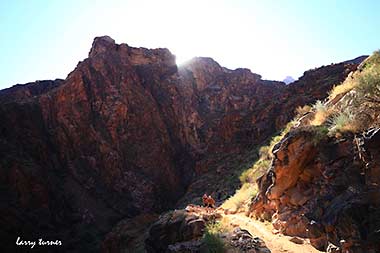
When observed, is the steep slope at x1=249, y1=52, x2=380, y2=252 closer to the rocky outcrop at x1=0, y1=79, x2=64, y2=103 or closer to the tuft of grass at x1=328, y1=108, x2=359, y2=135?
the tuft of grass at x1=328, y1=108, x2=359, y2=135

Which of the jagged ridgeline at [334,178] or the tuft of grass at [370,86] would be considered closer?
the jagged ridgeline at [334,178]

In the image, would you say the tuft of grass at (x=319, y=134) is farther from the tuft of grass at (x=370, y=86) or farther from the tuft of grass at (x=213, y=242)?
the tuft of grass at (x=213, y=242)

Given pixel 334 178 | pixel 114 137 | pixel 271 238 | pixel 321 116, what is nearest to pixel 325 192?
pixel 334 178

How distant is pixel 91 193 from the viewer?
4044 centimetres

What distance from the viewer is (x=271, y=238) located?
9.00 meters

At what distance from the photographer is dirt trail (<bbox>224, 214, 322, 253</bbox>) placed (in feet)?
26.0

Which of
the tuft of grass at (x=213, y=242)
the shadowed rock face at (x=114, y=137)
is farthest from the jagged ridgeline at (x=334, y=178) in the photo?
the shadowed rock face at (x=114, y=137)

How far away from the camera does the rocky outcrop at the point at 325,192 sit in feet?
22.2

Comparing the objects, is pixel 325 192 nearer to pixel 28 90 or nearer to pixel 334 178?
pixel 334 178

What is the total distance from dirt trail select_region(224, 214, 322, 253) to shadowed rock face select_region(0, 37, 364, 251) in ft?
76.2

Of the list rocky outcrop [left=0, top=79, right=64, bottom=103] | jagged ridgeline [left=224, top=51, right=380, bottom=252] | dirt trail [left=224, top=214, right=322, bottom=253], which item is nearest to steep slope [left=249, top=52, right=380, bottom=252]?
jagged ridgeline [left=224, top=51, right=380, bottom=252]

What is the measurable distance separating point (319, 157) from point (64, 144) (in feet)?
131

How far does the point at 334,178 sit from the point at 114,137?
38.3m

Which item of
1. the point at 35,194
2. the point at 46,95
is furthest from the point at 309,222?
the point at 46,95
